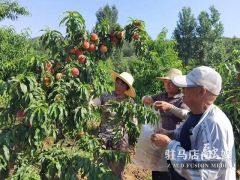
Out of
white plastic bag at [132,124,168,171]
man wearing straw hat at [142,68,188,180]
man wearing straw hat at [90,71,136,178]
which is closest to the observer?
white plastic bag at [132,124,168,171]

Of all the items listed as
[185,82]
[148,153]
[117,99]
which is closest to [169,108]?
[148,153]

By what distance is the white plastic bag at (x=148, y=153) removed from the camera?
116 inches

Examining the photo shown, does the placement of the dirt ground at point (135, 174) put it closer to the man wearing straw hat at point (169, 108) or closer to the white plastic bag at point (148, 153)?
the man wearing straw hat at point (169, 108)

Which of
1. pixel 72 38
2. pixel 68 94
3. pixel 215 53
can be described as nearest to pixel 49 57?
pixel 72 38

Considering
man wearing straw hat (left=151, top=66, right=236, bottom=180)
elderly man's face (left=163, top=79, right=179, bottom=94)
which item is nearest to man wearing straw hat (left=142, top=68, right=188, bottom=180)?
elderly man's face (left=163, top=79, right=179, bottom=94)

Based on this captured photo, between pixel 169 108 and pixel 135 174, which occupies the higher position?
pixel 169 108

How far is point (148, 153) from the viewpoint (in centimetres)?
309

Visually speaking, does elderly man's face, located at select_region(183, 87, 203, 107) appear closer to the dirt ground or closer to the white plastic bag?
the white plastic bag

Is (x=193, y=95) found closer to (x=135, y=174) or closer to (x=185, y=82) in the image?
(x=185, y=82)

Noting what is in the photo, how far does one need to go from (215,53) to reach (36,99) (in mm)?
26114

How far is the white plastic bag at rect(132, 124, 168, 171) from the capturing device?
2.96m

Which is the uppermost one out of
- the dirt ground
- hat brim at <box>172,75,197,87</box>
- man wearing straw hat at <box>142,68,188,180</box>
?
hat brim at <box>172,75,197,87</box>

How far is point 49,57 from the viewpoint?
3.33m

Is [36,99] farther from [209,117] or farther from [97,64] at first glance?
[209,117]
